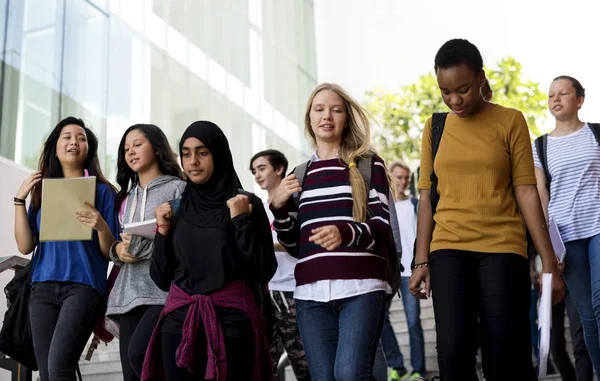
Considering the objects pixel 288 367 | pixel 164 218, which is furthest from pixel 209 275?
pixel 288 367

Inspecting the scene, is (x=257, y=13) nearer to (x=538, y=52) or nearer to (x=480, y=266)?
(x=538, y=52)

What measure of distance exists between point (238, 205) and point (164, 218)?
1.34 feet

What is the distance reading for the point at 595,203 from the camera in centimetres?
503

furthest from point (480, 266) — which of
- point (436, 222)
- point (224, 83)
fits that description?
point (224, 83)

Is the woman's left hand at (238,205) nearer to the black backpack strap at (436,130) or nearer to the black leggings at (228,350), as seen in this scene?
the black leggings at (228,350)

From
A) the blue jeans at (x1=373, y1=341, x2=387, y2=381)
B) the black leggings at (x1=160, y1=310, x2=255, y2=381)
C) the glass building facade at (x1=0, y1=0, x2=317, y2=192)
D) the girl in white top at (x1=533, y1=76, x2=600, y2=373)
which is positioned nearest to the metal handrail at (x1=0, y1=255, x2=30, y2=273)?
the black leggings at (x1=160, y1=310, x2=255, y2=381)

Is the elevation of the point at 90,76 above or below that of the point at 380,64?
below

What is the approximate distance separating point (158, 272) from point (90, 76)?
21.3 feet

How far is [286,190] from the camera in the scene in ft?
12.3

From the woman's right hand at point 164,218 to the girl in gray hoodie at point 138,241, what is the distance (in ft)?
1.22

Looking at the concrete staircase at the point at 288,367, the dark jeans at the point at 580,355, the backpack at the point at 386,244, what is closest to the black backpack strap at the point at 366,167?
the backpack at the point at 386,244

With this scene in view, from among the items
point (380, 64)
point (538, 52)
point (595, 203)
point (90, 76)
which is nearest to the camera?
point (595, 203)

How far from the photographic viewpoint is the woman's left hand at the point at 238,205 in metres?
3.72

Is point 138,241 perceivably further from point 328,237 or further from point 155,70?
point 155,70
